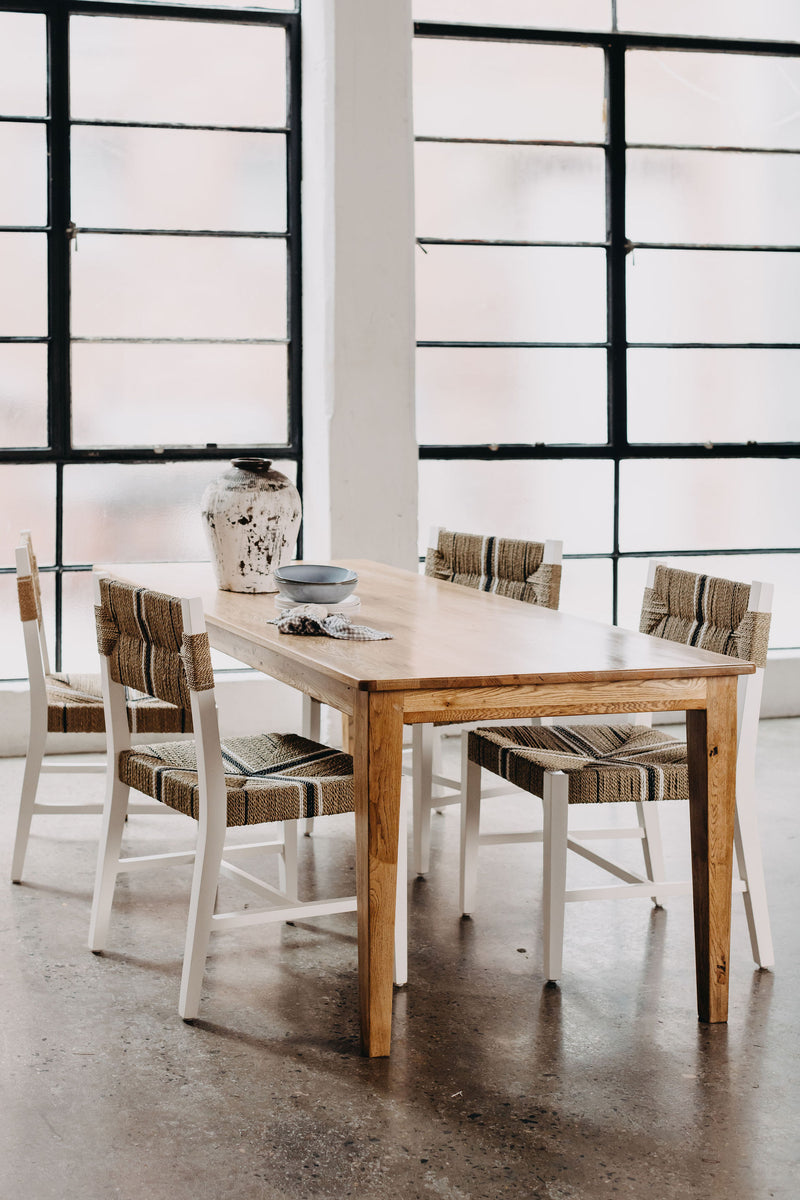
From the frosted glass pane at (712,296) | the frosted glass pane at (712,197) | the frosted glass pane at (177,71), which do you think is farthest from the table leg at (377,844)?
the frosted glass pane at (712,197)

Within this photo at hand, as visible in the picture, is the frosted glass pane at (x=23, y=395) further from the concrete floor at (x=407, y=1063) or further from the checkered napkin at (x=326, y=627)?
the checkered napkin at (x=326, y=627)

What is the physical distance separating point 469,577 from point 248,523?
31.4 inches

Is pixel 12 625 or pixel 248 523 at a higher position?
pixel 248 523

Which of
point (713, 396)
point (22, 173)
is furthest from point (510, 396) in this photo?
point (22, 173)

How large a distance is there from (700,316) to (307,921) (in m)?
3.47

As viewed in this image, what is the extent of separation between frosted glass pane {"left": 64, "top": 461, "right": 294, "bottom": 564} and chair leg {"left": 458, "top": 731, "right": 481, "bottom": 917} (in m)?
2.25

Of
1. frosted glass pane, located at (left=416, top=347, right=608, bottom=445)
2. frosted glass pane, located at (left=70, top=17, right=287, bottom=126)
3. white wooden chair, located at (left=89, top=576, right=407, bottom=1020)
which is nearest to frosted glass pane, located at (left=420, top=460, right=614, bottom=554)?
frosted glass pane, located at (left=416, top=347, right=608, bottom=445)

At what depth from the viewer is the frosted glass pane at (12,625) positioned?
205 inches

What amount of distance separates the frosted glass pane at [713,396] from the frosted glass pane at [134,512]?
5.95 feet

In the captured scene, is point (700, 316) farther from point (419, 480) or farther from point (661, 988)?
point (661, 988)

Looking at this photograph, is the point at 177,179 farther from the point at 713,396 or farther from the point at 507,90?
the point at 713,396

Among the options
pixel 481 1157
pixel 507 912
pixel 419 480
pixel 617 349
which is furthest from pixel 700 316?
pixel 481 1157

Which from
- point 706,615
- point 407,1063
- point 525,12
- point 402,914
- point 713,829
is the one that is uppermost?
point 525,12

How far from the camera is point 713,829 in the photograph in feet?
9.21
